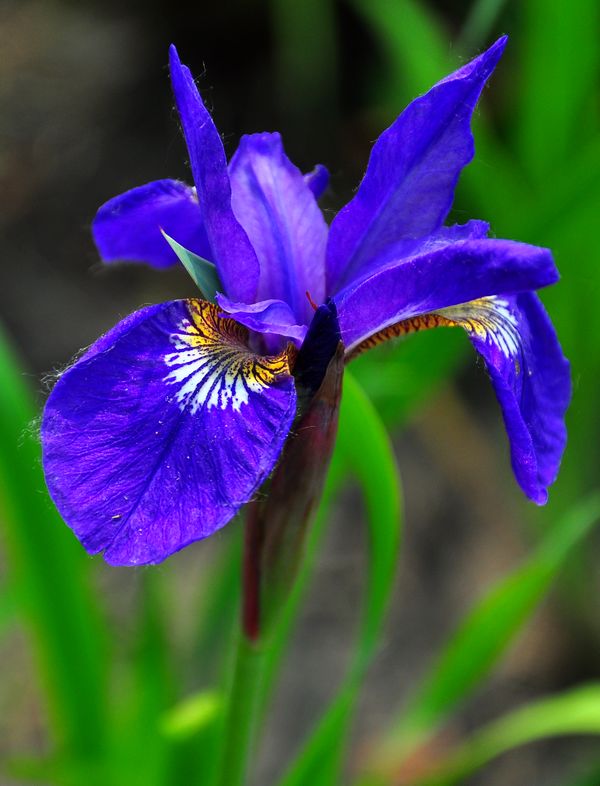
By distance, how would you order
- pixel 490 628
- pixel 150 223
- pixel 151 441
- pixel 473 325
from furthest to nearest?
pixel 490 628
pixel 150 223
pixel 473 325
pixel 151 441

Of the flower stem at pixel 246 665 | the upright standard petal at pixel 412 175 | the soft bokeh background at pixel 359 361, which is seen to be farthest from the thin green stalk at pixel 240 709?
the upright standard petal at pixel 412 175

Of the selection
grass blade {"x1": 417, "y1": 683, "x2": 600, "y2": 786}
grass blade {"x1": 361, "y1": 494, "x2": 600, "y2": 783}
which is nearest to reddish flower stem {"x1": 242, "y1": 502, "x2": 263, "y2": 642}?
grass blade {"x1": 361, "y1": 494, "x2": 600, "y2": 783}

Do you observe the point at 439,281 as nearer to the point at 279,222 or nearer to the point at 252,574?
the point at 279,222

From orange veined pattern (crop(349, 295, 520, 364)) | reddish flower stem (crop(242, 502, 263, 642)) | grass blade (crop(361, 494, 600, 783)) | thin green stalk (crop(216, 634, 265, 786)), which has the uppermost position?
orange veined pattern (crop(349, 295, 520, 364))

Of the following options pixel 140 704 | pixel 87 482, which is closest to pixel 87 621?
pixel 140 704

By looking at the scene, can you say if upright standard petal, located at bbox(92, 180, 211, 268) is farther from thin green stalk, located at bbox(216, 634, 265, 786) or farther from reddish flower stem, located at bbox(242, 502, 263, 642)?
thin green stalk, located at bbox(216, 634, 265, 786)

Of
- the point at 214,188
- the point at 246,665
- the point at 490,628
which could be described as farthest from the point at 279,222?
the point at 490,628
